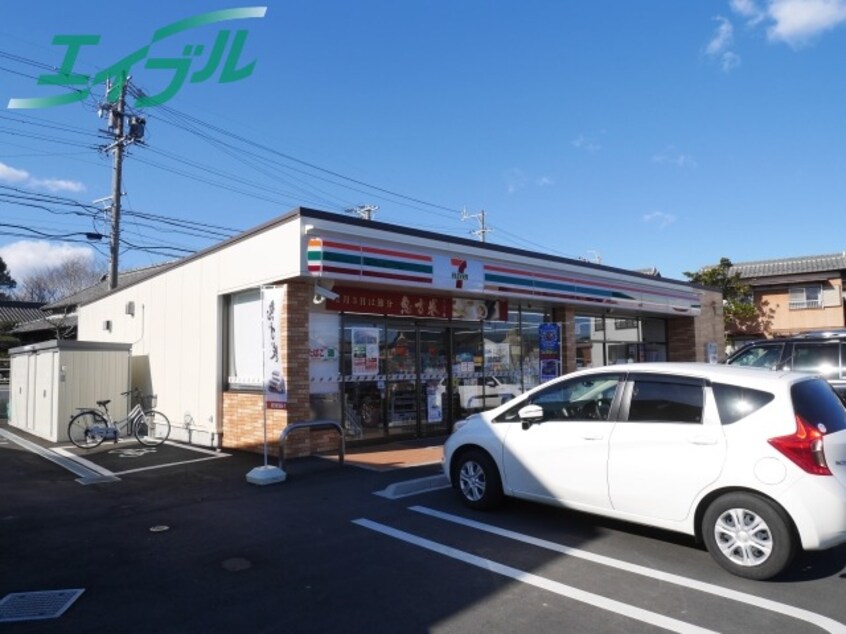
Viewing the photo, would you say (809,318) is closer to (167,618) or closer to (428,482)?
(428,482)

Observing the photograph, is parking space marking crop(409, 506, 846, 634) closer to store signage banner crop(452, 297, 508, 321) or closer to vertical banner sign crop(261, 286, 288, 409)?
vertical banner sign crop(261, 286, 288, 409)

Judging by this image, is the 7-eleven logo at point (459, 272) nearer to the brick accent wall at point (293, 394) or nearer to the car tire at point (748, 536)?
Result: the brick accent wall at point (293, 394)

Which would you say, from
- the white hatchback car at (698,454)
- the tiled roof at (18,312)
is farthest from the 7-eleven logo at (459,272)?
the tiled roof at (18,312)

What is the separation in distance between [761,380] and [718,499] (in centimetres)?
102

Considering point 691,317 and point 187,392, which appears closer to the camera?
point 187,392

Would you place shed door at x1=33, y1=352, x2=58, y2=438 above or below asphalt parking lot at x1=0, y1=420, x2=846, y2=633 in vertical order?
above

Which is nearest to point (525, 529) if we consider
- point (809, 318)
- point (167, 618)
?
point (167, 618)

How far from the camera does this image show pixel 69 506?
696cm

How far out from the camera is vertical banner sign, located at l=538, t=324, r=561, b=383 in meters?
11.9

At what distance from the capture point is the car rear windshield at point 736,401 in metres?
4.73

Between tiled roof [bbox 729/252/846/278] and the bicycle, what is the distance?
29.7 meters

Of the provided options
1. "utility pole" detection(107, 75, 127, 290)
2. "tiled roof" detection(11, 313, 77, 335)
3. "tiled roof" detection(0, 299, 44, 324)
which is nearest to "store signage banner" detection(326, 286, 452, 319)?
"utility pole" detection(107, 75, 127, 290)

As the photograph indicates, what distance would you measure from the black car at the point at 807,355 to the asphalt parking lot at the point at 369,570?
17.6ft

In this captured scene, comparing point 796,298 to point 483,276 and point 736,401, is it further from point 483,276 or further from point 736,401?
point 736,401
